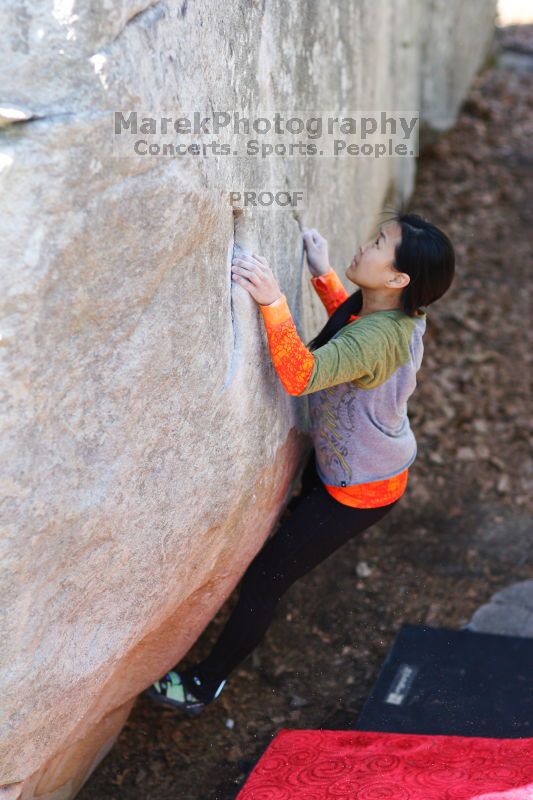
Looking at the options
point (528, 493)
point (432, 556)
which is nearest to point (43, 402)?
point (432, 556)

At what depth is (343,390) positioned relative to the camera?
286cm

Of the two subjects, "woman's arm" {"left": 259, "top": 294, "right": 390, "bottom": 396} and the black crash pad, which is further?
the black crash pad

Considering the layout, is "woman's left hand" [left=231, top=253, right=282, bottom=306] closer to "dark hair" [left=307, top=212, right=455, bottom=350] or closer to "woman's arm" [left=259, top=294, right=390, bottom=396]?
"woman's arm" [left=259, top=294, right=390, bottom=396]

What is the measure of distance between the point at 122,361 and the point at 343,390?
86 centimetres

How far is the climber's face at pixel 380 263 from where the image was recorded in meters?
2.77

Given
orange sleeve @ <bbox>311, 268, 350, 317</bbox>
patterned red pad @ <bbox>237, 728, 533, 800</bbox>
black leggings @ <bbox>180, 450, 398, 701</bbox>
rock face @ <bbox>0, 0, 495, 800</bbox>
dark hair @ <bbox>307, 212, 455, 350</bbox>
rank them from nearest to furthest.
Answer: rock face @ <bbox>0, 0, 495, 800</bbox> → patterned red pad @ <bbox>237, 728, 533, 800</bbox> → dark hair @ <bbox>307, 212, 455, 350</bbox> → black leggings @ <bbox>180, 450, 398, 701</bbox> → orange sleeve @ <bbox>311, 268, 350, 317</bbox>

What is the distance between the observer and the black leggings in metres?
2.98

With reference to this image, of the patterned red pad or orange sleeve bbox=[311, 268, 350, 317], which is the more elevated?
orange sleeve bbox=[311, 268, 350, 317]

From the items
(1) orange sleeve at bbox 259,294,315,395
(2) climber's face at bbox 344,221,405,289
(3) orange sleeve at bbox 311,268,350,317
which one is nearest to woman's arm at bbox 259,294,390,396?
(1) orange sleeve at bbox 259,294,315,395

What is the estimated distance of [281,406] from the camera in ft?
9.46

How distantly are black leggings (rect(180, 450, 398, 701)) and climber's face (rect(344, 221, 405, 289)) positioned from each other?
2.21 feet

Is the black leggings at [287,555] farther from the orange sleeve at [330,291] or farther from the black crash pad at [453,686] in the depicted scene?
the orange sleeve at [330,291]

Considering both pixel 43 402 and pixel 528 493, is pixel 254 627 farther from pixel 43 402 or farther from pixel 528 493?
pixel 528 493

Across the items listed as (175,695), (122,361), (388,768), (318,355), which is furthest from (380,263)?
(175,695)
